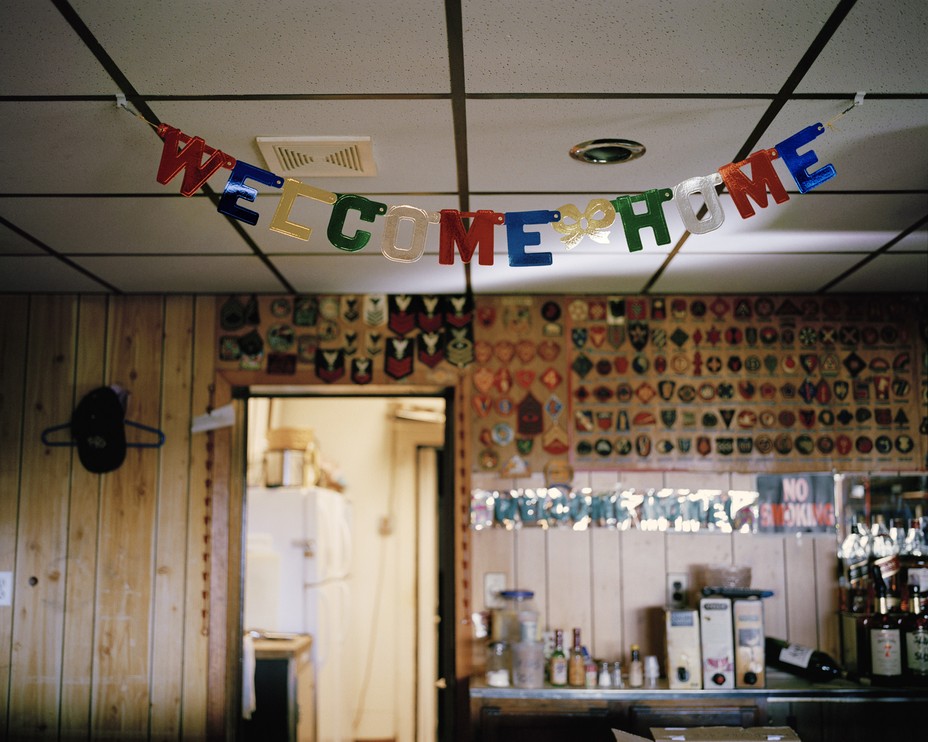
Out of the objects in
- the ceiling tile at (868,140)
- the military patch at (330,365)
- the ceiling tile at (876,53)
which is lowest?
the military patch at (330,365)

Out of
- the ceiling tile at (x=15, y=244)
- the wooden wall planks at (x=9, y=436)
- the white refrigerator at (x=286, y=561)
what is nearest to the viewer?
the ceiling tile at (x=15, y=244)

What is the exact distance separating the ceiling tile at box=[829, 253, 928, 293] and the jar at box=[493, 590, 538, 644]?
181 centimetres

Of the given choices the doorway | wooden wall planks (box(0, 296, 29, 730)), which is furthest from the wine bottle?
wooden wall planks (box(0, 296, 29, 730))

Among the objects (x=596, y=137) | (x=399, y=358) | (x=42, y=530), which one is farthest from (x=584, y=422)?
(x=42, y=530)

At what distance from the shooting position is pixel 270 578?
4.91m

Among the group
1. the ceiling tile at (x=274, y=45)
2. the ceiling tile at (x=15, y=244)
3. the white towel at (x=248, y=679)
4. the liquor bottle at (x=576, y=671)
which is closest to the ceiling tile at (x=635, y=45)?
the ceiling tile at (x=274, y=45)

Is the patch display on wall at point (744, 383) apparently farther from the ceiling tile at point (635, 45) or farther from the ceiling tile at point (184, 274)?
the ceiling tile at point (635, 45)

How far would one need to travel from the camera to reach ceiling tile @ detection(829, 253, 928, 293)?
3365 millimetres

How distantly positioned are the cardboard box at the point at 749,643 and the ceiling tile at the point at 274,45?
95.0 inches

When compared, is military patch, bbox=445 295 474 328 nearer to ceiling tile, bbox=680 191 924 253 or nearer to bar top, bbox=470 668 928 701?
ceiling tile, bbox=680 191 924 253

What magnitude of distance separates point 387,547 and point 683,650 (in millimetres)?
2803

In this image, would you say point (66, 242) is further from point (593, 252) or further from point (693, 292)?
point (693, 292)

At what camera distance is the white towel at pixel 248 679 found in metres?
4.32

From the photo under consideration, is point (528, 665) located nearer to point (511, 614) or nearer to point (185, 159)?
point (511, 614)
